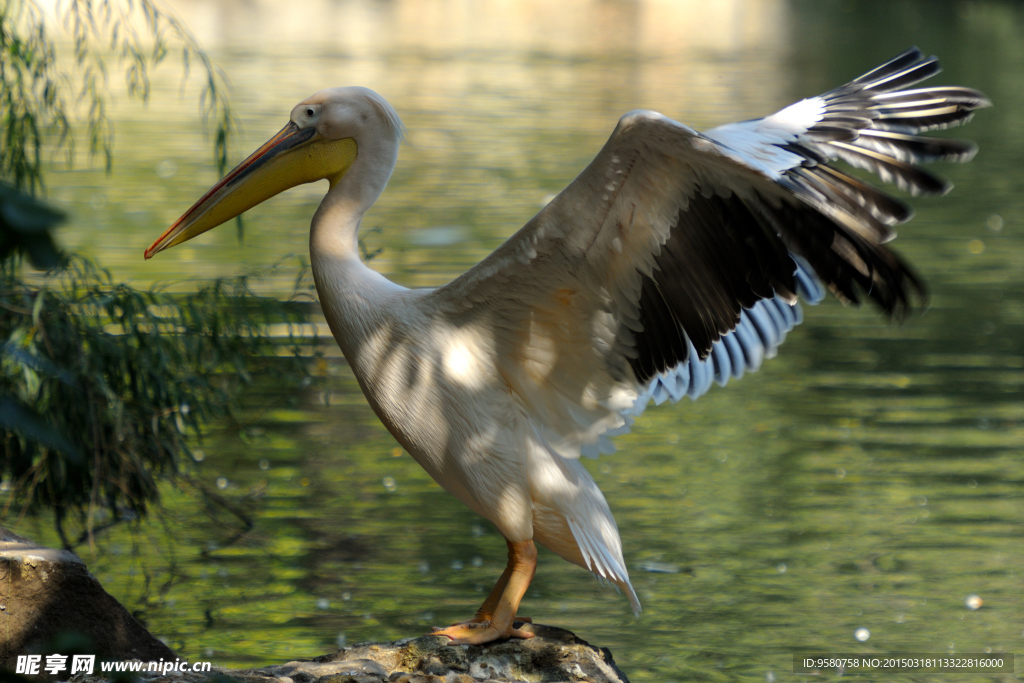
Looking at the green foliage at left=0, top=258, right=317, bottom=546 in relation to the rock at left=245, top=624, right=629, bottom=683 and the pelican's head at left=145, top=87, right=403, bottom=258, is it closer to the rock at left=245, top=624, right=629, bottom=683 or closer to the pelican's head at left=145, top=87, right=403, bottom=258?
the pelican's head at left=145, top=87, right=403, bottom=258

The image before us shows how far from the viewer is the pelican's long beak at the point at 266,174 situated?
3.72 m

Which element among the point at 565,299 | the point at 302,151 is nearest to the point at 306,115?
the point at 302,151

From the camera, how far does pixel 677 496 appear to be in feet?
20.6

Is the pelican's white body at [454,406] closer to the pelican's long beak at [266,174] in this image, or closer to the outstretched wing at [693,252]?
the outstretched wing at [693,252]

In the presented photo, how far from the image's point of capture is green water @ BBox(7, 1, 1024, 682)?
491 centimetres

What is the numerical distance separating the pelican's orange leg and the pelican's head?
130cm

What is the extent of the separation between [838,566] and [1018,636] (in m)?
0.88

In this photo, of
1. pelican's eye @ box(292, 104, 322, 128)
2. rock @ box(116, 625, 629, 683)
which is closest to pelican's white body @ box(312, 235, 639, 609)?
rock @ box(116, 625, 629, 683)

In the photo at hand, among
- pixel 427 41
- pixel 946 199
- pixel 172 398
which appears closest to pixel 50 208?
pixel 172 398

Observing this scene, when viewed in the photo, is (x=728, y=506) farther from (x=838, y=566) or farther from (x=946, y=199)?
(x=946, y=199)

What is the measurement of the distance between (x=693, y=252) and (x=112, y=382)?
270cm

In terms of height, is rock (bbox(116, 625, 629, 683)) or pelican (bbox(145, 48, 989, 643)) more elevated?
pelican (bbox(145, 48, 989, 643))

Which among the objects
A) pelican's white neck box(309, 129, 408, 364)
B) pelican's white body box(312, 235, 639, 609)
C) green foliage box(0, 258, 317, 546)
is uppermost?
pelican's white neck box(309, 129, 408, 364)

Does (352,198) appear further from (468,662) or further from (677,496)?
(677,496)
